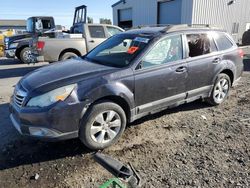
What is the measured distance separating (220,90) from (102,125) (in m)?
3.07

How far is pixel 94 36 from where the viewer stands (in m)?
9.77

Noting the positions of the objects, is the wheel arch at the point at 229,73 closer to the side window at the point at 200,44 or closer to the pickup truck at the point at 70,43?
the side window at the point at 200,44

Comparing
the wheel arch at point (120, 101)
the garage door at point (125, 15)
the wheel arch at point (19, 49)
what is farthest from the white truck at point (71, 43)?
the garage door at point (125, 15)

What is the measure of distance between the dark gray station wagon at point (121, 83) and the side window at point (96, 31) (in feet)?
16.4

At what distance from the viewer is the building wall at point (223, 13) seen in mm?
17312

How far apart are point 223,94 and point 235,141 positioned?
1799 millimetres

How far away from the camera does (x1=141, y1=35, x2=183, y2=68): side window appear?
4062 mm

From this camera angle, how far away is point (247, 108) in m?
5.34

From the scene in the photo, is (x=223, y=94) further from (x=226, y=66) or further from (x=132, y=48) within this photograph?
(x=132, y=48)

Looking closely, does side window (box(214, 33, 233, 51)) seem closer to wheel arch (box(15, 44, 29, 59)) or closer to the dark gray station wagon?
the dark gray station wagon

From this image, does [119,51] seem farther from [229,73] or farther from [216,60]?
[229,73]

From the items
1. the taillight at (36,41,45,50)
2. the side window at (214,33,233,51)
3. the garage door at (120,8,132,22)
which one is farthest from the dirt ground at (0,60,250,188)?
the garage door at (120,8,132,22)

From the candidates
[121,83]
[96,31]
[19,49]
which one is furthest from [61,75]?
[19,49]

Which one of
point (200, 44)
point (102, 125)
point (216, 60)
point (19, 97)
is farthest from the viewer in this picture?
point (216, 60)
